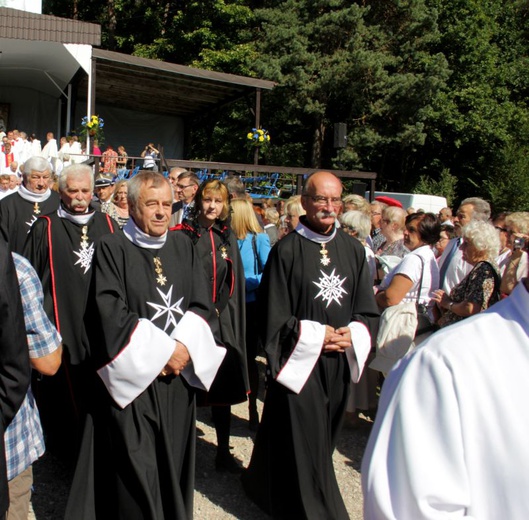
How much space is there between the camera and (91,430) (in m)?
3.29

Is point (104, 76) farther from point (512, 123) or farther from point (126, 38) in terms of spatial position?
point (512, 123)

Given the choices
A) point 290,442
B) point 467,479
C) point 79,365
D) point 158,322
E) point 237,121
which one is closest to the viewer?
point 467,479

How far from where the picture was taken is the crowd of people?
4.11 feet

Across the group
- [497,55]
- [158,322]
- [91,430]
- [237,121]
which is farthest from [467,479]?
Result: [497,55]

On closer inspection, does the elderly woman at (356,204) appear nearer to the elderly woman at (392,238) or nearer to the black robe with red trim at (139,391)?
the elderly woman at (392,238)

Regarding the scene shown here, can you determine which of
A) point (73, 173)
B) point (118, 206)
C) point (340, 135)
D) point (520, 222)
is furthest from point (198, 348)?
point (340, 135)

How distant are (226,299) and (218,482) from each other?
1232 mm

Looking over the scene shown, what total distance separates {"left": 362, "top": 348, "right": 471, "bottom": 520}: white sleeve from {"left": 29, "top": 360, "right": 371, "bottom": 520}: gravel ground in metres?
2.84

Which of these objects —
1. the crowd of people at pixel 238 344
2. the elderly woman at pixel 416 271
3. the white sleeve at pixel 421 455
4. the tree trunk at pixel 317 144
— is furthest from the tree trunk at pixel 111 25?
the white sleeve at pixel 421 455

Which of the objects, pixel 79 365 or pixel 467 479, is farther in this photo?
pixel 79 365

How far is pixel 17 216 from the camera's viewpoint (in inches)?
205

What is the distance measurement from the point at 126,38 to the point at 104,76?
12.5 metres

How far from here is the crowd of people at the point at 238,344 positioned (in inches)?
49.3

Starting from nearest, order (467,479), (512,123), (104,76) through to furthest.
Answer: (467,479) < (104,76) < (512,123)
